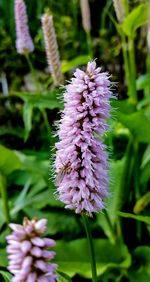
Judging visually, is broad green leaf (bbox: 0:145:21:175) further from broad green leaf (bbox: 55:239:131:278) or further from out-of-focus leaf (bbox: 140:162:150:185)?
out-of-focus leaf (bbox: 140:162:150:185)

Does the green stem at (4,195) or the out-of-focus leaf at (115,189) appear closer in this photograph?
the green stem at (4,195)

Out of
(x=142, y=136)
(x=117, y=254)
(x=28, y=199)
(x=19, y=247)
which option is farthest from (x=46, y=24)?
(x=19, y=247)

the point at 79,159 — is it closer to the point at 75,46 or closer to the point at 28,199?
the point at 28,199

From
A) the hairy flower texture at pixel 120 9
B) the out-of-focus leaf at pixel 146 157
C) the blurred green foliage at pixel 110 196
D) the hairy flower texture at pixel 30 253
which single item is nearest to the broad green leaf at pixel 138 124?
the blurred green foliage at pixel 110 196

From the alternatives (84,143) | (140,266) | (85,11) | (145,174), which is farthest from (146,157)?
(84,143)

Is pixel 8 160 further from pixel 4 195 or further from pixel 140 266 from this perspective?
pixel 140 266

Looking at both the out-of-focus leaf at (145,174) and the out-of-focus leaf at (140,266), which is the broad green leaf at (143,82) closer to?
A: the out-of-focus leaf at (145,174)
